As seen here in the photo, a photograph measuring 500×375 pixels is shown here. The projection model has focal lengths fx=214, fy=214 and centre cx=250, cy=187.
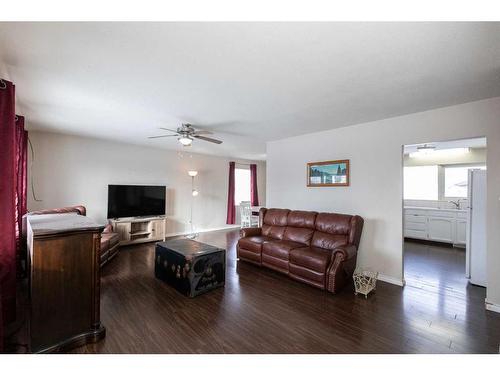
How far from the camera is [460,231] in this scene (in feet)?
16.1

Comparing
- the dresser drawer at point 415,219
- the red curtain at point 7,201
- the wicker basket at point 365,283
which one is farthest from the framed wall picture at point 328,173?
the red curtain at point 7,201

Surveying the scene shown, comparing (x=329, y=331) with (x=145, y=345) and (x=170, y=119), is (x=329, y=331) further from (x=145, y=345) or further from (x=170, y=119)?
(x=170, y=119)

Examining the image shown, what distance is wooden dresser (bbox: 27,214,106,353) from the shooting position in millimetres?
1608

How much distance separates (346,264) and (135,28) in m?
3.34

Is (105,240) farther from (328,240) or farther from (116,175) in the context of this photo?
(328,240)

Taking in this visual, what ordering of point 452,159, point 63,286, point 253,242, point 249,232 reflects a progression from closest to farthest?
point 63,286 → point 253,242 → point 249,232 → point 452,159

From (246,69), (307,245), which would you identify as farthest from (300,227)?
(246,69)

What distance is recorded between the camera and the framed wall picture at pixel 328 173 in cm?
380

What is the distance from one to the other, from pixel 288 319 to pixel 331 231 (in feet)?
5.53

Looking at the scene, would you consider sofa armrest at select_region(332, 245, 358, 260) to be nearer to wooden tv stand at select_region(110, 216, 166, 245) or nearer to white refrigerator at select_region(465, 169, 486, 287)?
white refrigerator at select_region(465, 169, 486, 287)

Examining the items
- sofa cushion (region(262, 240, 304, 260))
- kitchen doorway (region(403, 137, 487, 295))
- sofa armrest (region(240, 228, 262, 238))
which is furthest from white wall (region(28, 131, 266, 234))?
kitchen doorway (region(403, 137, 487, 295))

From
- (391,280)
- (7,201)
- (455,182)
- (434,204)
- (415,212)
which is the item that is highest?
(455,182)
